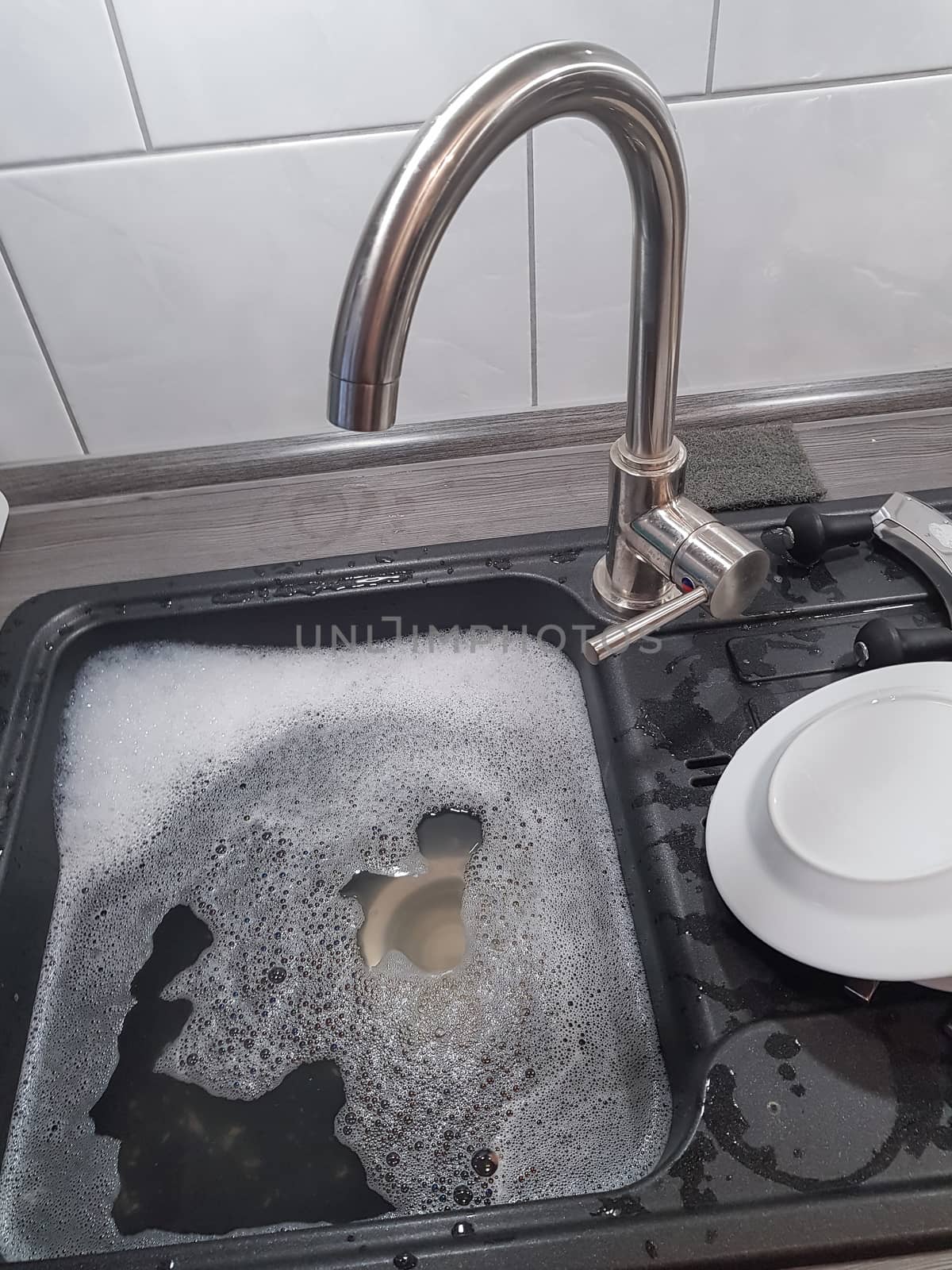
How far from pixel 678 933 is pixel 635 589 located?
0.23 m

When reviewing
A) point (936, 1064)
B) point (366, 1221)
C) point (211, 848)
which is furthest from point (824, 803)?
point (211, 848)

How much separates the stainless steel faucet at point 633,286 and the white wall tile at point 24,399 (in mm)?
514

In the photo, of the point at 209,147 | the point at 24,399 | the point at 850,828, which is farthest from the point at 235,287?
the point at 850,828

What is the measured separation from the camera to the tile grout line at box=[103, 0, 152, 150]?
67 cm

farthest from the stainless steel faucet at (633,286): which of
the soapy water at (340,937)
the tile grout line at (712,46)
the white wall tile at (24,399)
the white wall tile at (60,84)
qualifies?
the white wall tile at (24,399)

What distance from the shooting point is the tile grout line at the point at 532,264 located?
2.49ft

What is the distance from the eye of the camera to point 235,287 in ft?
2.65

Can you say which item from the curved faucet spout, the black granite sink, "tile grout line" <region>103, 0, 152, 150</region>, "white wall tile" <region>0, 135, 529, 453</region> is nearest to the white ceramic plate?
the black granite sink

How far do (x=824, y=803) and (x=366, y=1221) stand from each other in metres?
0.32

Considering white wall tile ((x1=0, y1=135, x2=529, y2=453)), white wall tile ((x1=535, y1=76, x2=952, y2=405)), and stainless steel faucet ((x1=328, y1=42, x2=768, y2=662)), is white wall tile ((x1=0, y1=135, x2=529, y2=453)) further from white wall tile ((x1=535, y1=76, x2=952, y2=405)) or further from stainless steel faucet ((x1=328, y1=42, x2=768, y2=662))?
stainless steel faucet ((x1=328, y1=42, x2=768, y2=662))

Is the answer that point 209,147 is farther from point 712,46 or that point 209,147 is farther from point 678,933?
point 678,933

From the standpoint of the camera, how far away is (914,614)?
0.71 metres

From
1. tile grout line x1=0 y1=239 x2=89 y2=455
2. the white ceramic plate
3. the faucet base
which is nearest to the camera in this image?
the white ceramic plate

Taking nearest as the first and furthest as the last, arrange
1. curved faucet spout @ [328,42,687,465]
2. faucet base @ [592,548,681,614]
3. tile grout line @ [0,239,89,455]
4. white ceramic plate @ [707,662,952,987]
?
1. curved faucet spout @ [328,42,687,465]
2. white ceramic plate @ [707,662,952,987]
3. faucet base @ [592,548,681,614]
4. tile grout line @ [0,239,89,455]
